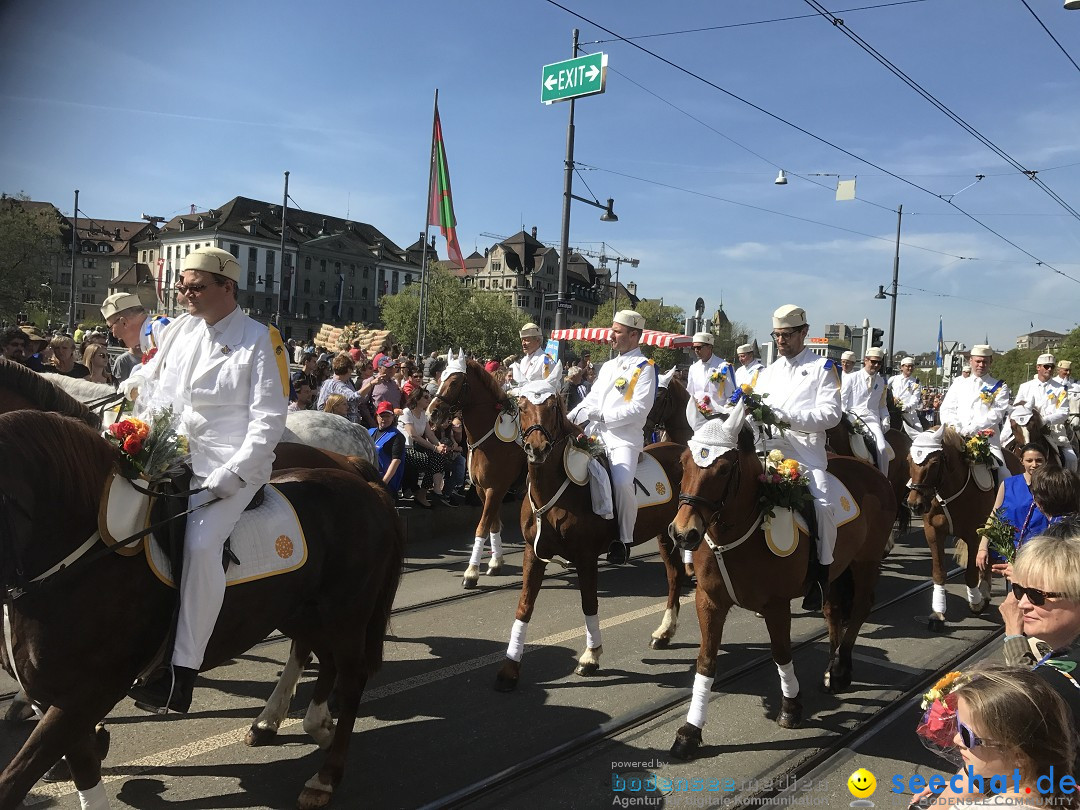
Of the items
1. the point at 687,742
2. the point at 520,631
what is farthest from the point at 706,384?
the point at 687,742

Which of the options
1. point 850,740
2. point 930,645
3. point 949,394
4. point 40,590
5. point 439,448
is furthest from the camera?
point 439,448

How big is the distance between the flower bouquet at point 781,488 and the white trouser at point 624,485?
1.70 meters

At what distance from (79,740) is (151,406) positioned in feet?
5.40

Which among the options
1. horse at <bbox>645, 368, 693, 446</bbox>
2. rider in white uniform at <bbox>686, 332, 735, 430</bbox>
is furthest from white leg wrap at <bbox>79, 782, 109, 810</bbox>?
horse at <bbox>645, 368, 693, 446</bbox>

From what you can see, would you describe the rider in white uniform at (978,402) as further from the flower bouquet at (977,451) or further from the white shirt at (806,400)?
the white shirt at (806,400)

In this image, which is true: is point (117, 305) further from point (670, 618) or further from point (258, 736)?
point (670, 618)

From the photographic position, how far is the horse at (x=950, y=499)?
8.31 meters

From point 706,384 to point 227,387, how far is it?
29.0 ft

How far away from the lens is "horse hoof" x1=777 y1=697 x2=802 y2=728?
539 centimetres

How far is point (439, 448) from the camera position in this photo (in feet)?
37.7

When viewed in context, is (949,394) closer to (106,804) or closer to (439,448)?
(439,448)

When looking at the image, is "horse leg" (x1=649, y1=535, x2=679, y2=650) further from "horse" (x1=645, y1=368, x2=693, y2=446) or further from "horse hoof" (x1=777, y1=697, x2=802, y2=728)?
"horse" (x1=645, y1=368, x2=693, y2=446)

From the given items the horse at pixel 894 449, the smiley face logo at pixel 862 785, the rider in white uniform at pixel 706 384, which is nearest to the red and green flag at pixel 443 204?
the rider in white uniform at pixel 706 384

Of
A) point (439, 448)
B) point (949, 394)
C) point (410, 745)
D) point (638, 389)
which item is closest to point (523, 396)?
point (638, 389)
